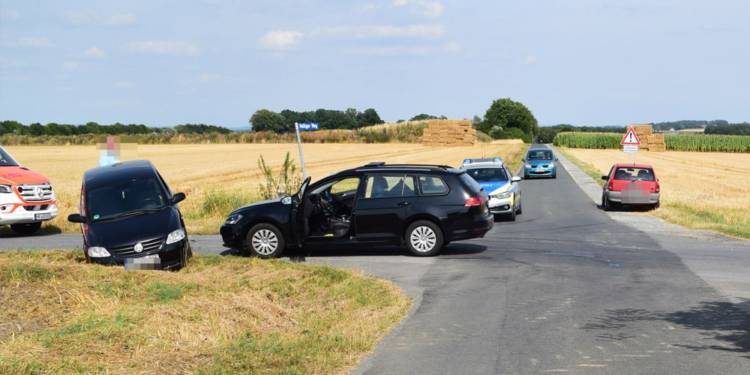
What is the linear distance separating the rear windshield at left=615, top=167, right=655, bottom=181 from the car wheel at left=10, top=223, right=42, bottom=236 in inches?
652

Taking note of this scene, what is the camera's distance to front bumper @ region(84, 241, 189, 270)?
13.0 metres

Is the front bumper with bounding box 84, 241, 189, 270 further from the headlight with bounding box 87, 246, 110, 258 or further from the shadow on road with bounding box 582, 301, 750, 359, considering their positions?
the shadow on road with bounding box 582, 301, 750, 359

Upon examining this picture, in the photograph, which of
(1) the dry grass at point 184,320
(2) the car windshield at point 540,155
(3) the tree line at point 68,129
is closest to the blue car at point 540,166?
(2) the car windshield at point 540,155

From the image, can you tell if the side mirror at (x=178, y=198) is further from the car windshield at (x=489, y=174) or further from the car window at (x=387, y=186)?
the car windshield at (x=489, y=174)

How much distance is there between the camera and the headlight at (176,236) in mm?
13312

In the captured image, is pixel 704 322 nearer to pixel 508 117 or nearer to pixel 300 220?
pixel 300 220

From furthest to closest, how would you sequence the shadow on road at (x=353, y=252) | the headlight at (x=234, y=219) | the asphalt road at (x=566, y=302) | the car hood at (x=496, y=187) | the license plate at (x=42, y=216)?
the car hood at (x=496, y=187) → the license plate at (x=42, y=216) → the shadow on road at (x=353, y=252) → the headlight at (x=234, y=219) → the asphalt road at (x=566, y=302)

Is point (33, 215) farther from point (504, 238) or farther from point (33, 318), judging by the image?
point (33, 318)

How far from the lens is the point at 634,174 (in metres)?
27.0

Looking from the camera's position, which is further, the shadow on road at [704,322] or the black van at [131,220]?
the black van at [131,220]

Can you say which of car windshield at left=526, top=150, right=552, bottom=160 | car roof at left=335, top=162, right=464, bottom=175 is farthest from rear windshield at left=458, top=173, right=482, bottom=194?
car windshield at left=526, top=150, right=552, bottom=160

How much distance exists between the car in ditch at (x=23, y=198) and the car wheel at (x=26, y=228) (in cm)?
29

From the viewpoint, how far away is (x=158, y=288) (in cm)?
1019

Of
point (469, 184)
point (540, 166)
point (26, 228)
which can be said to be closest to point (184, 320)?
point (469, 184)
